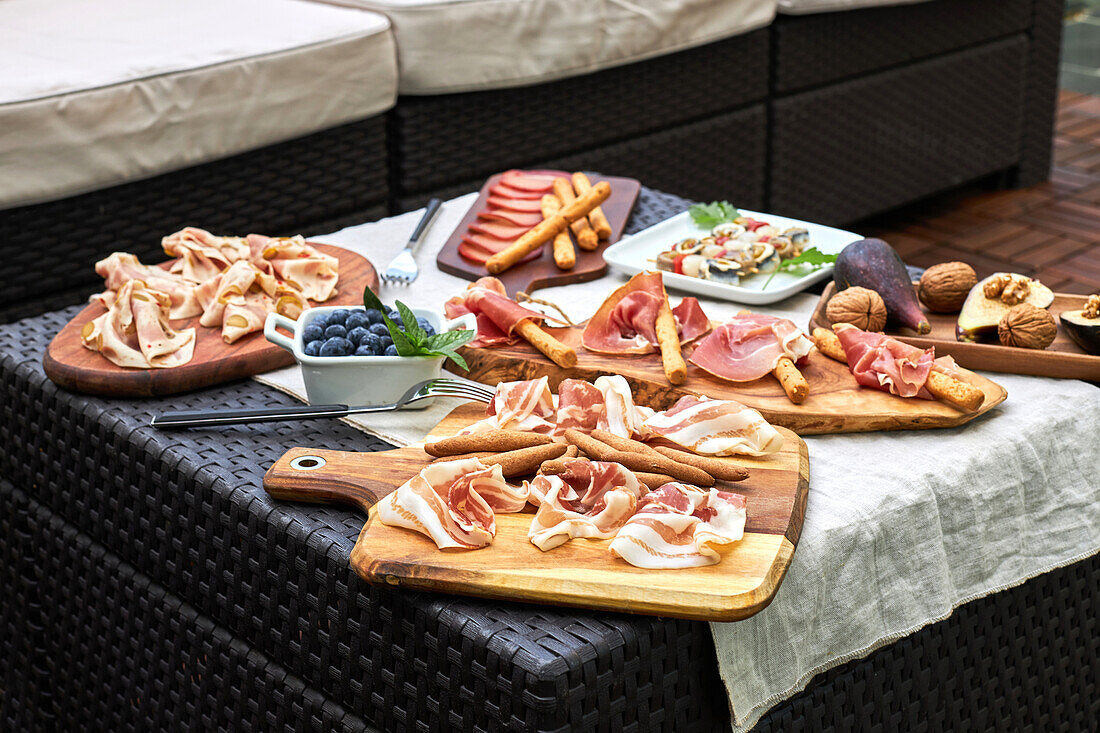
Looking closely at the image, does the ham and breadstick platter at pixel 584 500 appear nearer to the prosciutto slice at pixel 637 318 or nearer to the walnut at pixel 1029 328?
the prosciutto slice at pixel 637 318

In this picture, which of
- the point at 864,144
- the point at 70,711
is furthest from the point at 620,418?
the point at 864,144

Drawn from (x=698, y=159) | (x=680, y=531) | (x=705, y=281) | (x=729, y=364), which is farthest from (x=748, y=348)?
(x=698, y=159)

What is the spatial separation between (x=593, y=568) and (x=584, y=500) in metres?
0.07

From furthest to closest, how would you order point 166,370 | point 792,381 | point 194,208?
point 194,208
point 166,370
point 792,381

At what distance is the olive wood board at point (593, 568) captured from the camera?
2.52 ft

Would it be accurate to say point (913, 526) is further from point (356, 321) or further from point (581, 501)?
point (356, 321)

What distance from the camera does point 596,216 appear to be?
1.52 metres

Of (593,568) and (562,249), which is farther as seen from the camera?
(562,249)

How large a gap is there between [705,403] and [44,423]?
2.18 feet

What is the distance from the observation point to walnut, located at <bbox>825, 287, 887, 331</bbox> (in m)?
1.15

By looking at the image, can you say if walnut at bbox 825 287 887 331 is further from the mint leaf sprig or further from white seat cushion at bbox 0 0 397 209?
white seat cushion at bbox 0 0 397 209

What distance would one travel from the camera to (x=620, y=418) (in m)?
0.96

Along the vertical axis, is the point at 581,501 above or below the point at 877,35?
above

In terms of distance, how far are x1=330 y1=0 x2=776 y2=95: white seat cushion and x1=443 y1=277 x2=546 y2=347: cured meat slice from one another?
1006 millimetres
